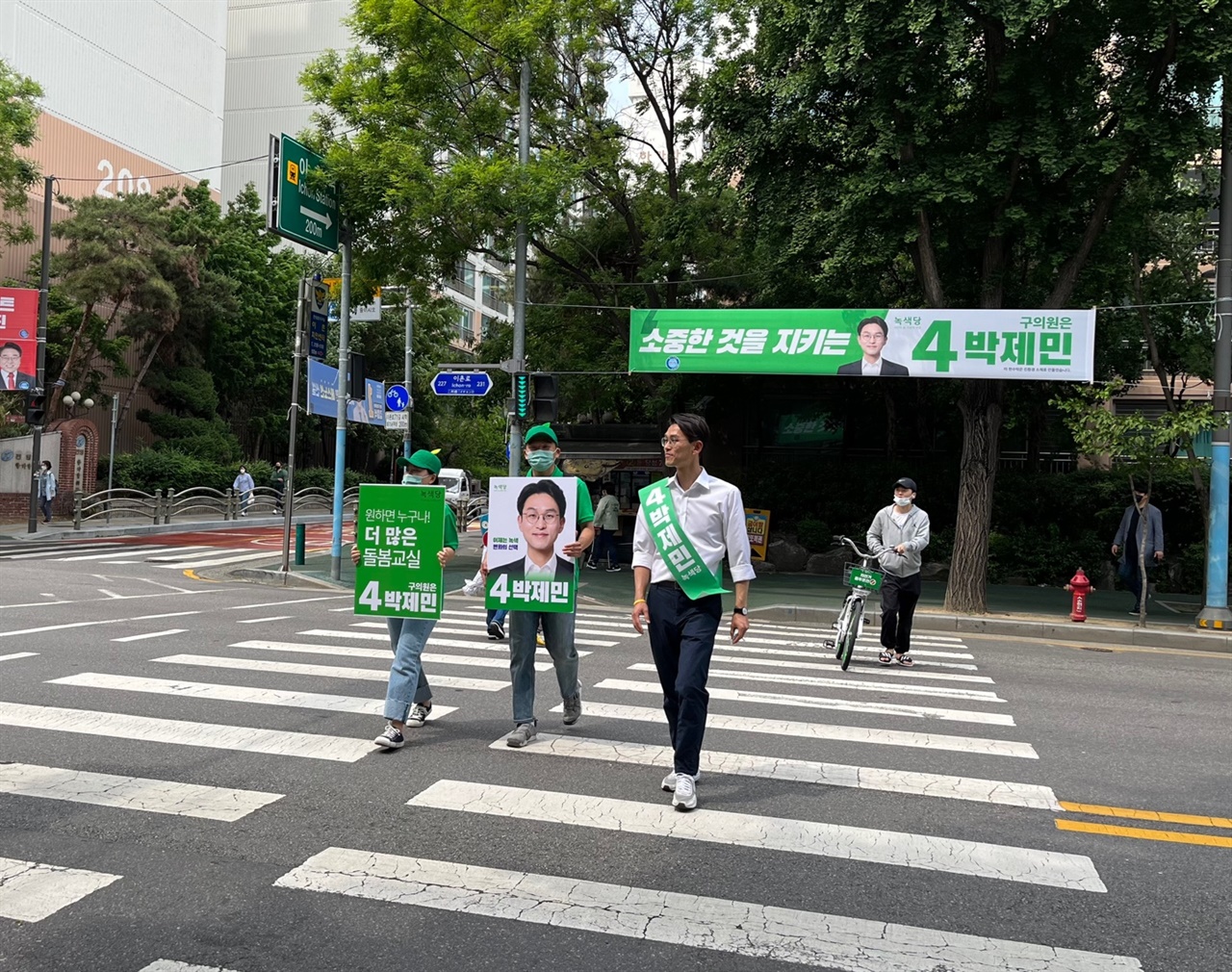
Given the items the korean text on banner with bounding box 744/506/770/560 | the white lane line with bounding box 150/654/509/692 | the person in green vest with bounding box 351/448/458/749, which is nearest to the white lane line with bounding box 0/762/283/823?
the person in green vest with bounding box 351/448/458/749

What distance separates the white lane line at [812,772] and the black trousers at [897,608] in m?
4.28

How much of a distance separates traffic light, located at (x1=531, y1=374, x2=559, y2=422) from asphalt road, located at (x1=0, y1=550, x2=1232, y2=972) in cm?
813

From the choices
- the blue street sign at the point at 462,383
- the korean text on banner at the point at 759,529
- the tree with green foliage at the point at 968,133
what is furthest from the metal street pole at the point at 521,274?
the korean text on banner at the point at 759,529

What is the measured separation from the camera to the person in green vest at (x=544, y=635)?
6.53 meters

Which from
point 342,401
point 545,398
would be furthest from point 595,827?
point 342,401

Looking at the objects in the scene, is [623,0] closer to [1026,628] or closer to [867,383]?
[867,383]

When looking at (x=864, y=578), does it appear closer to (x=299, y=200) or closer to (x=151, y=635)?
(x=151, y=635)

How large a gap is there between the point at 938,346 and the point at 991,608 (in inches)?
168

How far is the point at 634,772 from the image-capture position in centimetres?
601

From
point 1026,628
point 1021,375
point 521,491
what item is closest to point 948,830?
point 521,491

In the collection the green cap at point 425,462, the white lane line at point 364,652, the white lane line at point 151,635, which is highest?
the green cap at point 425,462

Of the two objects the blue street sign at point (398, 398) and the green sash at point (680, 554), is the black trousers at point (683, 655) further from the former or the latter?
the blue street sign at point (398, 398)

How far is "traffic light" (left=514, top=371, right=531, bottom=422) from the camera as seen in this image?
17625mm

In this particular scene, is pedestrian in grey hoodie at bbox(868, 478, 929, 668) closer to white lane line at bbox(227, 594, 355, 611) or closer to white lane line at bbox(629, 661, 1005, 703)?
white lane line at bbox(629, 661, 1005, 703)
